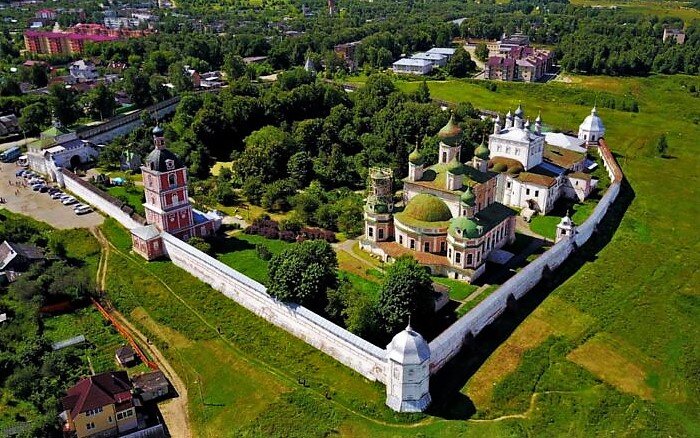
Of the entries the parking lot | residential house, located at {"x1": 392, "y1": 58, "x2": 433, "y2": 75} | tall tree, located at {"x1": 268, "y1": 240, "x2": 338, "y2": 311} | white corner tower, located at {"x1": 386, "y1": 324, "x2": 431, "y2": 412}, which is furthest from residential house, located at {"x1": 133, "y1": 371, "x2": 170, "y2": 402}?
residential house, located at {"x1": 392, "y1": 58, "x2": 433, "y2": 75}

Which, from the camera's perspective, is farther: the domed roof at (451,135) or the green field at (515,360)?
the domed roof at (451,135)

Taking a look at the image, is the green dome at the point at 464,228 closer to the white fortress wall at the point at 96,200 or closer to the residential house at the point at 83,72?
the white fortress wall at the point at 96,200

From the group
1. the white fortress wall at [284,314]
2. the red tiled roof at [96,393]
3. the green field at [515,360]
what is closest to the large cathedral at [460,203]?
the green field at [515,360]

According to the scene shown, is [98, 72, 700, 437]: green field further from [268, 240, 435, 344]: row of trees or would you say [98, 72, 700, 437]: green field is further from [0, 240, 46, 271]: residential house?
[0, 240, 46, 271]: residential house

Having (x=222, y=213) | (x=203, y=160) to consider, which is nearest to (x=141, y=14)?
(x=203, y=160)

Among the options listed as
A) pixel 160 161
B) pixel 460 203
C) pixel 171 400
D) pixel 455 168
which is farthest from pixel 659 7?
pixel 171 400

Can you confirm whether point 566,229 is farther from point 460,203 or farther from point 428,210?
point 428,210
